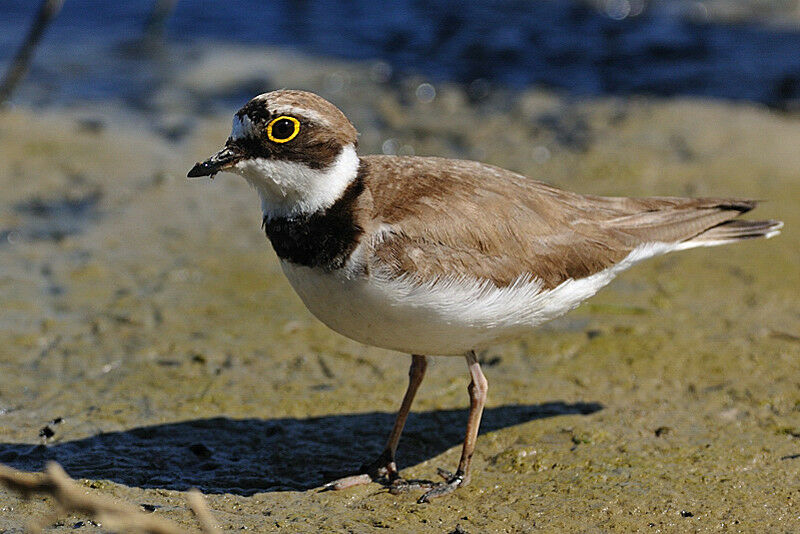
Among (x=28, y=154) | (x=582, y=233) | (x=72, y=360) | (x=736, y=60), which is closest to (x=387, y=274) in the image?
(x=582, y=233)

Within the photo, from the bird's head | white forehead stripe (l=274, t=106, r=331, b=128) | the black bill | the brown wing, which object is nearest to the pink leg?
the brown wing

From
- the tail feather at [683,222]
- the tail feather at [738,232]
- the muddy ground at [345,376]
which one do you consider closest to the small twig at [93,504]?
the muddy ground at [345,376]

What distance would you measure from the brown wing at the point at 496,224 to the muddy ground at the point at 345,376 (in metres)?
1.10

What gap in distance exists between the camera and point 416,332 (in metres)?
5.20

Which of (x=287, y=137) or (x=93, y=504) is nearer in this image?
(x=93, y=504)

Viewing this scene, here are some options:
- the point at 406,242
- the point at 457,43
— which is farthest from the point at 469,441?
the point at 457,43

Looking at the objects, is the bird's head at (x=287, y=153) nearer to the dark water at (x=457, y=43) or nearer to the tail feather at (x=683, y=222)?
the tail feather at (x=683, y=222)

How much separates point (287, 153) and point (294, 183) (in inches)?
6.3

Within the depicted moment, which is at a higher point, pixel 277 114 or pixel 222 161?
pixel 277 114

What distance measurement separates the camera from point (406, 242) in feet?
17.1

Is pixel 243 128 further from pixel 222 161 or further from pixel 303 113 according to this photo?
pixel 303 113

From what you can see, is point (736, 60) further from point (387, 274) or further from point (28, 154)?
point (387, 274)

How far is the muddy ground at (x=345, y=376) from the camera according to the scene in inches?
209

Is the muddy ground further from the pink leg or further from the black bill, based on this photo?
the black bill
